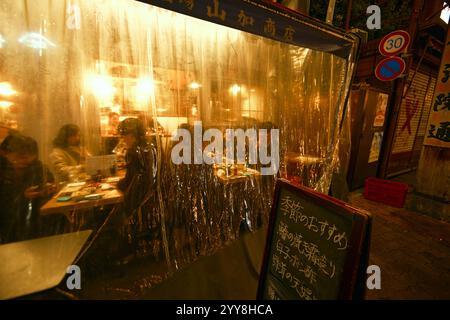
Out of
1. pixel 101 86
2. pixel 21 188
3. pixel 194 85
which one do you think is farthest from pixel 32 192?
pixel 194 85

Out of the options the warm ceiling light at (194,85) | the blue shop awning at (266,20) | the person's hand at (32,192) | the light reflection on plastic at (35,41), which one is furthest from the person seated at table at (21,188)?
the blue shop awning at (266,20)

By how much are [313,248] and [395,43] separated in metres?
5.78

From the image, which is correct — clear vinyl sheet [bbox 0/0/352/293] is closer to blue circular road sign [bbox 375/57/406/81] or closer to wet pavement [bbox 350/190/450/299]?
wet pavement [bbox 350/190/450/299]

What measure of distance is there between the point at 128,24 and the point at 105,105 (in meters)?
0.96

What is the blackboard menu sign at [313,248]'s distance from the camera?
1.47 meters

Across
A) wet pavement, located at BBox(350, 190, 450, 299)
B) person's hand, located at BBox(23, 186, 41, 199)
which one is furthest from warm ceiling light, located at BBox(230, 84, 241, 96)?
wet pavement, located at BBox(350, 190, 450, 299)

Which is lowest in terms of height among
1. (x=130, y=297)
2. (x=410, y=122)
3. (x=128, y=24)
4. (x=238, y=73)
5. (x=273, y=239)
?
(x=130, y=297)

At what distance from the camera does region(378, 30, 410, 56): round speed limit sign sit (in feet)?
15.8

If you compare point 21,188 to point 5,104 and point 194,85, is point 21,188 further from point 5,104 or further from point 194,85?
point 194,85
